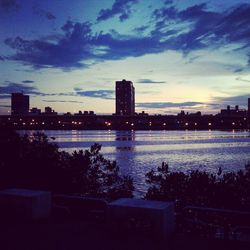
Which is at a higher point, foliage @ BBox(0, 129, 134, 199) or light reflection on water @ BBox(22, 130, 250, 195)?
foliage @ BBox(0, 129, 134, 199)

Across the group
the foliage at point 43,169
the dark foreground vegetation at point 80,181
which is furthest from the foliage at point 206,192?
the foliage at point 43,169

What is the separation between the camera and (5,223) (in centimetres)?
798

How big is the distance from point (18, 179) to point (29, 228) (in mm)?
7855

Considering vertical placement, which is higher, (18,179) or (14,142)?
(14,142)

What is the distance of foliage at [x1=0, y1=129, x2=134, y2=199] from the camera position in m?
15.3

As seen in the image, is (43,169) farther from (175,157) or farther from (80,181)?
(175,157)

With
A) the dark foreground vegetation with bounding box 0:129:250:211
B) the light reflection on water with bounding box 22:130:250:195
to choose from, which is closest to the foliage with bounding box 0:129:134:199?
the dark foreground vegetation with bounding box 0:129:250:211

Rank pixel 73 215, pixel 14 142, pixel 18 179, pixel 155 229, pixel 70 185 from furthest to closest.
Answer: pixel 14 142
pixel 70 185
pixel 18 179
pixel 73 215
pixel 155 229

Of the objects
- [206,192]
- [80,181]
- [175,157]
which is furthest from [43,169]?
[175,157]

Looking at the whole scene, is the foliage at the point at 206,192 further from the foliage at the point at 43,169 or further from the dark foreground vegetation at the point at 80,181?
the foliage at the point at 43,169

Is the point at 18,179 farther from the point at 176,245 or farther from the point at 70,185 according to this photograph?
the point at 176,245


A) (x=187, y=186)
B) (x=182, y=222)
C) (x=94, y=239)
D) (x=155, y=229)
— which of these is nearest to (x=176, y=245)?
(x=155, y=229)

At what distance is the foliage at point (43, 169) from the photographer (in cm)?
1526

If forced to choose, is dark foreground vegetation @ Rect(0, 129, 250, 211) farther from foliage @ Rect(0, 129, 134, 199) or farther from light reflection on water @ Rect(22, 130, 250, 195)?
light reflection on water @ Rect(22, 130, 250, 195)
